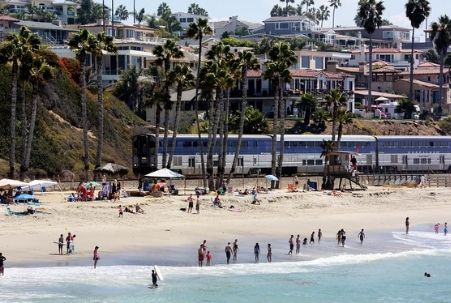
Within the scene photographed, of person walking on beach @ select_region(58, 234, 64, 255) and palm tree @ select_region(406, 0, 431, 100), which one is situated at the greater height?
palm tree @ select_region(406, 0, 431, 100)

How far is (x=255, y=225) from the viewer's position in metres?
56.3

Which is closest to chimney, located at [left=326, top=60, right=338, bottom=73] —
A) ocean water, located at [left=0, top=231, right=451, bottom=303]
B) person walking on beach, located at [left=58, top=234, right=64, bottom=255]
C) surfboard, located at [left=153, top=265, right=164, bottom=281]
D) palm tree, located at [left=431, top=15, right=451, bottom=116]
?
palm tree, located at [left=431, top=15, right=451, bottom=116]

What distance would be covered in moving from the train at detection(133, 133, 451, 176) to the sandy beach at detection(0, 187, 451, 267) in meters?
9.29

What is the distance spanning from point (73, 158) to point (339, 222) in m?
20.8

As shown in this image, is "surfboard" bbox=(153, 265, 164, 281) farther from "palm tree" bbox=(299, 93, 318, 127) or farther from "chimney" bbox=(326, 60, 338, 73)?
"chimney" bbox=(326, 60, 338, 73)

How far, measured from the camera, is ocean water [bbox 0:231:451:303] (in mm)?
36906

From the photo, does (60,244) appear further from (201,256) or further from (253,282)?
(253,282)

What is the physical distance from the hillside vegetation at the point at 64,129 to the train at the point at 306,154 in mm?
4855

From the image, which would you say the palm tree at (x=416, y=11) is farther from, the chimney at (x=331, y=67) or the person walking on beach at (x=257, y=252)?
the person walking on beach at (x=257, y=252)

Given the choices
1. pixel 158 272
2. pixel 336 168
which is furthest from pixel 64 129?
pixel 158 272

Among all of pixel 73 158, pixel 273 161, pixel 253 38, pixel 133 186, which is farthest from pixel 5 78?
pixel 253 38

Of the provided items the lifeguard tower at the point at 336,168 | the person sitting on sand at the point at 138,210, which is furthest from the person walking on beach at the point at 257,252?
the lifeguard tower at the point at 336,168

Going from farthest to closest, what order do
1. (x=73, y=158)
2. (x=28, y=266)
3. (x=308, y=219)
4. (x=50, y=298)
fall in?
1. (x=73, y=158)
2. (x=308, y=219)
3. (x=28, y=266)
4. (x=50, y=298)

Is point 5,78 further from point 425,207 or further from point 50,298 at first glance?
point 50,298
